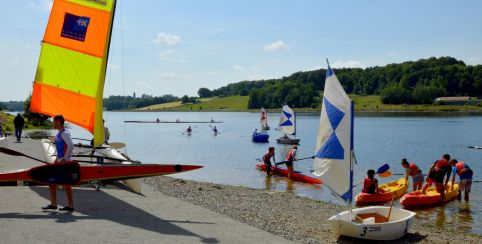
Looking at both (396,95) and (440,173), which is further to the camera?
(396,95)

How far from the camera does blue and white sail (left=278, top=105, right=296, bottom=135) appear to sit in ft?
160

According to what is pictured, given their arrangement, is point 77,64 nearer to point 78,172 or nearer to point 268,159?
point 78,172

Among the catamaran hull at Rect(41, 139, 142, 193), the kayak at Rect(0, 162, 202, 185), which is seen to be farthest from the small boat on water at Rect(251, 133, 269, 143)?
the kayak at Rect(0, 162, 202, 185)

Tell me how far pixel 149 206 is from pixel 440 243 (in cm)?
785

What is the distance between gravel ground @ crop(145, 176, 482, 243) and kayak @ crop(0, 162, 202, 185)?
273 centimetres

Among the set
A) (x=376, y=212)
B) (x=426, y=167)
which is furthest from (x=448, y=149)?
(x=376, y=212)

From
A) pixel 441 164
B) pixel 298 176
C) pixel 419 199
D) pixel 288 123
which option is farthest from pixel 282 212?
pixel 288 123

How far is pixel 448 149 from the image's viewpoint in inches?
1946

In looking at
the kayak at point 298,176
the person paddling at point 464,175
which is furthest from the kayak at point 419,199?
the kayak at point 298,176

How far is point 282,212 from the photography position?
15.0 m

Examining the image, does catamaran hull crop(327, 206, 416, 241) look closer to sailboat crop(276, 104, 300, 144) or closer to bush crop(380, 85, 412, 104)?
sailboat crop(276, 104, 300, 144)

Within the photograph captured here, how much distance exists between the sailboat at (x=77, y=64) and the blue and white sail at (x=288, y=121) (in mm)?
35204

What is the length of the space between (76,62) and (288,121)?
121 ft

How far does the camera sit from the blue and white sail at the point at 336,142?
11.8m
